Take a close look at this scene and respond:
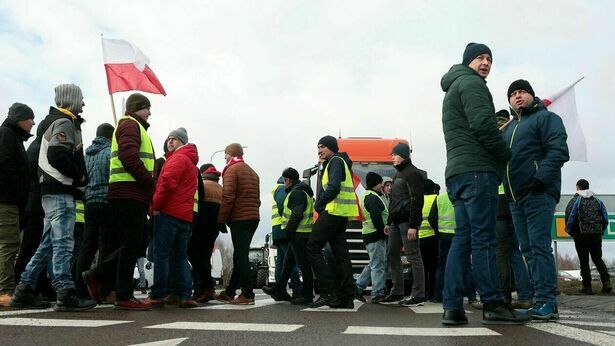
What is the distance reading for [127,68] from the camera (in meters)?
11.6

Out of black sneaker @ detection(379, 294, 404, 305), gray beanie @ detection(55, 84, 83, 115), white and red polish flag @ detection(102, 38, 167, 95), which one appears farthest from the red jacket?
white and red polish flag @ detection(102, 38, 167, 95)

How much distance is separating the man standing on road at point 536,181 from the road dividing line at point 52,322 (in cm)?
353

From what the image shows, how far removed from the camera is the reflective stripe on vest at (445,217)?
363 inches

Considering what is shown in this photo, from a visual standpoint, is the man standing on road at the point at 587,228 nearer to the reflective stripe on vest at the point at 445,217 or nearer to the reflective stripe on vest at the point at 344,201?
the reflective stripe on vest at the point at 445,217

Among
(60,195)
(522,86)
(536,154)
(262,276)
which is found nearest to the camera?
(536,154)

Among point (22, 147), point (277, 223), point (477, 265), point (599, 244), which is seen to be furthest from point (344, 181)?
Answer: point (599, 244)

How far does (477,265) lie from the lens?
16.6 feet

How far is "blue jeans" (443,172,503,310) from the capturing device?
505 centimetres

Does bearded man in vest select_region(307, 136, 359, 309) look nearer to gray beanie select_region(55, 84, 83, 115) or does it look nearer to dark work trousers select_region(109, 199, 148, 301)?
dark work trousers select_region(109, 199, 148, 301)

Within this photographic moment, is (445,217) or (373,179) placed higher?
(373,179)

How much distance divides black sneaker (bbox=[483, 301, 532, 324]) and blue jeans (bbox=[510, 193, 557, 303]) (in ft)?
1.93

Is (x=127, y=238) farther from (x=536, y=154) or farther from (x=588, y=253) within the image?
(x=588, y=253)

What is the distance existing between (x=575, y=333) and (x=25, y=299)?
5.22 metres

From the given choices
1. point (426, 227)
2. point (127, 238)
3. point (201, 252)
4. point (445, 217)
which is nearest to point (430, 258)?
point (426, 227)
